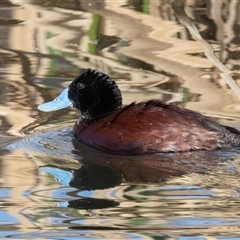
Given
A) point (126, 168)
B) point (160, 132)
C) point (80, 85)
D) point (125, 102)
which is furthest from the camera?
point (125, 102)

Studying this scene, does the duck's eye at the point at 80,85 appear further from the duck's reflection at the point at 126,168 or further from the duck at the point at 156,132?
the duck's reflection at the point at 126,168

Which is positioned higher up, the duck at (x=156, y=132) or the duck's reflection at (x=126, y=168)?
the duck at (x=156, y=132)

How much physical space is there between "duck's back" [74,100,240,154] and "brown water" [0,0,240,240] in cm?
9

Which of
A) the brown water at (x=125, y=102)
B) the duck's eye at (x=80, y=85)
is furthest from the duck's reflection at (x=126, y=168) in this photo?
the duck's eye at (x=80, y=85)

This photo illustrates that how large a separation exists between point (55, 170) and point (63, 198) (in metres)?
0.71

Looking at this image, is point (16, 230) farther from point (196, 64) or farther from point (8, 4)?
point (8, 4)

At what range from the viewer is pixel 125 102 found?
8078 mm

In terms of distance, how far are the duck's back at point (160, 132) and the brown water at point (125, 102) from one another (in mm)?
86

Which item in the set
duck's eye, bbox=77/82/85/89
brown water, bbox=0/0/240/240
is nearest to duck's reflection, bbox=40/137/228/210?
brown water, bbox=0/0/240/240

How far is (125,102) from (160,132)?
152 centimetres

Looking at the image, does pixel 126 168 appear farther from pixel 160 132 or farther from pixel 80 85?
pixel 80 85

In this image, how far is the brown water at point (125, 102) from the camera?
5223 mm

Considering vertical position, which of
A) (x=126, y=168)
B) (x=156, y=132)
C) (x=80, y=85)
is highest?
(x=80, y=85)

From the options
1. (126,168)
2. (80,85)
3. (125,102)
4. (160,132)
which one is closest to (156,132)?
(160,132)
